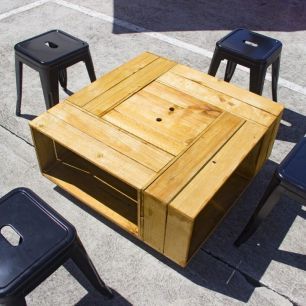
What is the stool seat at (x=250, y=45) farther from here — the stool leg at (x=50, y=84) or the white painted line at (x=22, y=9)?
the white painted line at (x=22, y=9)

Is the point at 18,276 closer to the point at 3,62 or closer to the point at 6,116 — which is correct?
the point at 6,116

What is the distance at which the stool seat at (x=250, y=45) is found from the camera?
12.1 ft

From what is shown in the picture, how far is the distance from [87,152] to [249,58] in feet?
6.50

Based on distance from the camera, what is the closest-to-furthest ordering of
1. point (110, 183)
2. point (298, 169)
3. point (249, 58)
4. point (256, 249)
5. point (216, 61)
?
point (298, 169), point (256, 249), point (110, 183), point (249, 58), point (216, 61)

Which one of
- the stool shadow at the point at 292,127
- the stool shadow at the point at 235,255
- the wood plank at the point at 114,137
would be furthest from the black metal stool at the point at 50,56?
the stool shadow at the point at 292,127

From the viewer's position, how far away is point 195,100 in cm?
315

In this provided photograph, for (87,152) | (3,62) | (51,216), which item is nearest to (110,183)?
(87,152)

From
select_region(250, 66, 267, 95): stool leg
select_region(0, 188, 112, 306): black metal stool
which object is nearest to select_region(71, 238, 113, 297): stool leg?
select_region(0, 188, 112, 306): black metal stool

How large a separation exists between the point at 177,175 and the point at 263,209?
0.78 metres

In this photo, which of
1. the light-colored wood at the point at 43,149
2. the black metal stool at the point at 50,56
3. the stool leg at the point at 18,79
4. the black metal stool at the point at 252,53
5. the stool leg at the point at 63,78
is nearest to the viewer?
the light-colored wood at the point at 43,149

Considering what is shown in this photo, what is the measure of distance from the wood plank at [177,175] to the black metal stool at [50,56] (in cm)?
166

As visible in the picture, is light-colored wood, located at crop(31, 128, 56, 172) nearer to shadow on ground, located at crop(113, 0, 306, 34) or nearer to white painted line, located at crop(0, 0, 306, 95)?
white painted line, located at crop(0, 0, 306, 95)

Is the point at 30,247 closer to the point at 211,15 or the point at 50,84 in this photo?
the point at 50,84

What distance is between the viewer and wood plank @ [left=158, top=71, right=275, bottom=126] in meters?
3.00
